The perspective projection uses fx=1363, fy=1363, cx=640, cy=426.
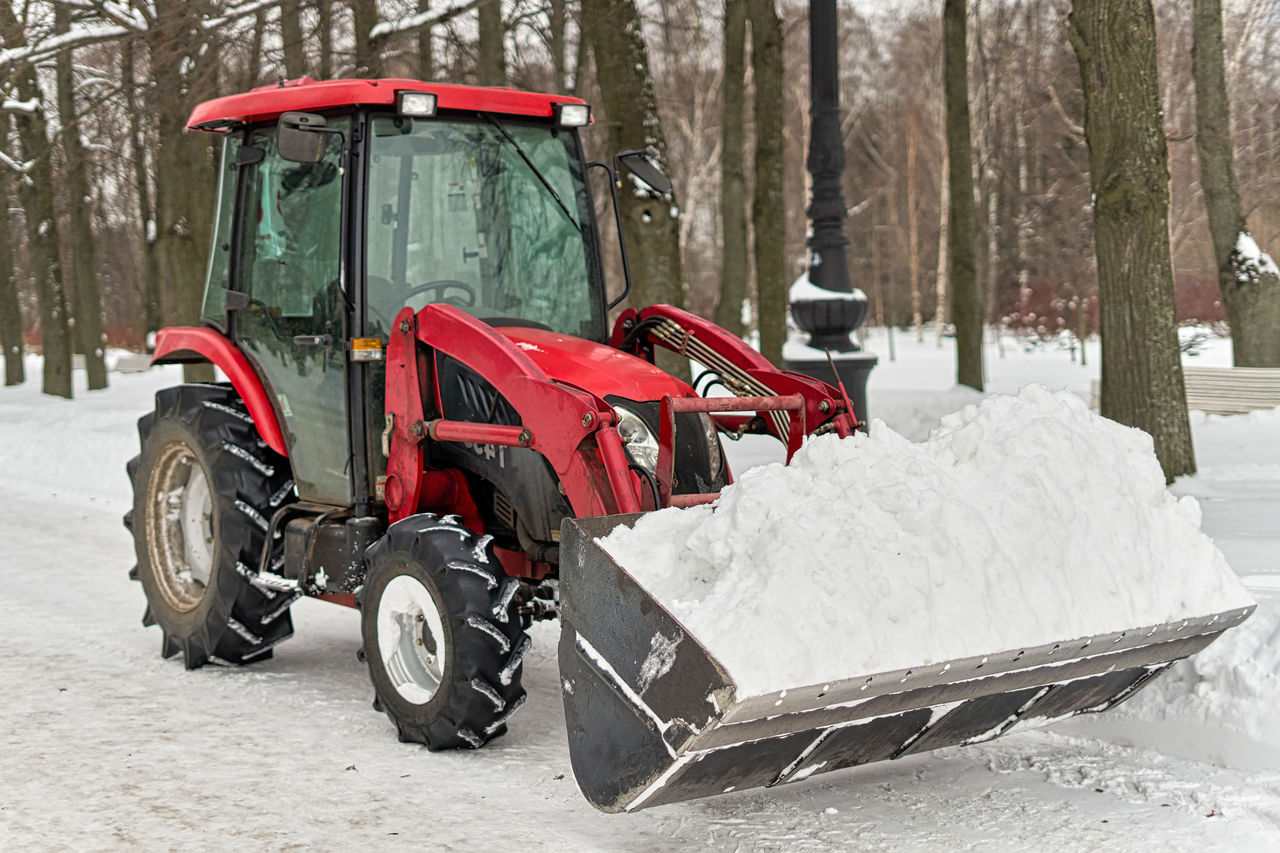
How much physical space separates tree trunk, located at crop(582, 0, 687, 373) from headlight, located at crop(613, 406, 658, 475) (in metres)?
7.22

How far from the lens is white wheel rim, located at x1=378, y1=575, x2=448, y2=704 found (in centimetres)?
504

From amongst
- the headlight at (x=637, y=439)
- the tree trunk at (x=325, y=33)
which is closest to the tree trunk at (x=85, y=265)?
the tree trunk at (x=325, y=33)

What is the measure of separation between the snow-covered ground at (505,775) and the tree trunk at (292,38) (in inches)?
283

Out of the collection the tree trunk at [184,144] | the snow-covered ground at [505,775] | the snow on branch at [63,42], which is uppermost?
the snow on branch at [63,42]

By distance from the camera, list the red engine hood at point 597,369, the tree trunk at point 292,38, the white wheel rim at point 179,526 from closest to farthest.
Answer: the red engine hood at point 597,369 → the white wheel rim at point 179,526 → the tree trunk at point 292,38

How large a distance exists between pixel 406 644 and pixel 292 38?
30.8 ft

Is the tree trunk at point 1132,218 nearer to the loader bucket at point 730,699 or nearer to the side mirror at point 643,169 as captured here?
the side mirror at point 643,169

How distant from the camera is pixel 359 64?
1290 cm

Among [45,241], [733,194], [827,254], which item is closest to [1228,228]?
[827,254]

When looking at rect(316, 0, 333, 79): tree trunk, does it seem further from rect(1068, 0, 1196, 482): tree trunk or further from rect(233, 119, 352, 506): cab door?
rect(1068, 0, 1196, 482): tree trunk

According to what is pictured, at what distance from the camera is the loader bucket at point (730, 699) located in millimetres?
3570

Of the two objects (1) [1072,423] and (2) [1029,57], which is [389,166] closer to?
(1) [1072,423]

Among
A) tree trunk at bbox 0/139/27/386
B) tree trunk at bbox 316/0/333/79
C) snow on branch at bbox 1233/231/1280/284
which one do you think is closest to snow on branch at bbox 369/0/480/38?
tree trunk at bbox 316/0/333/79

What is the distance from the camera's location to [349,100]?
543 cm
